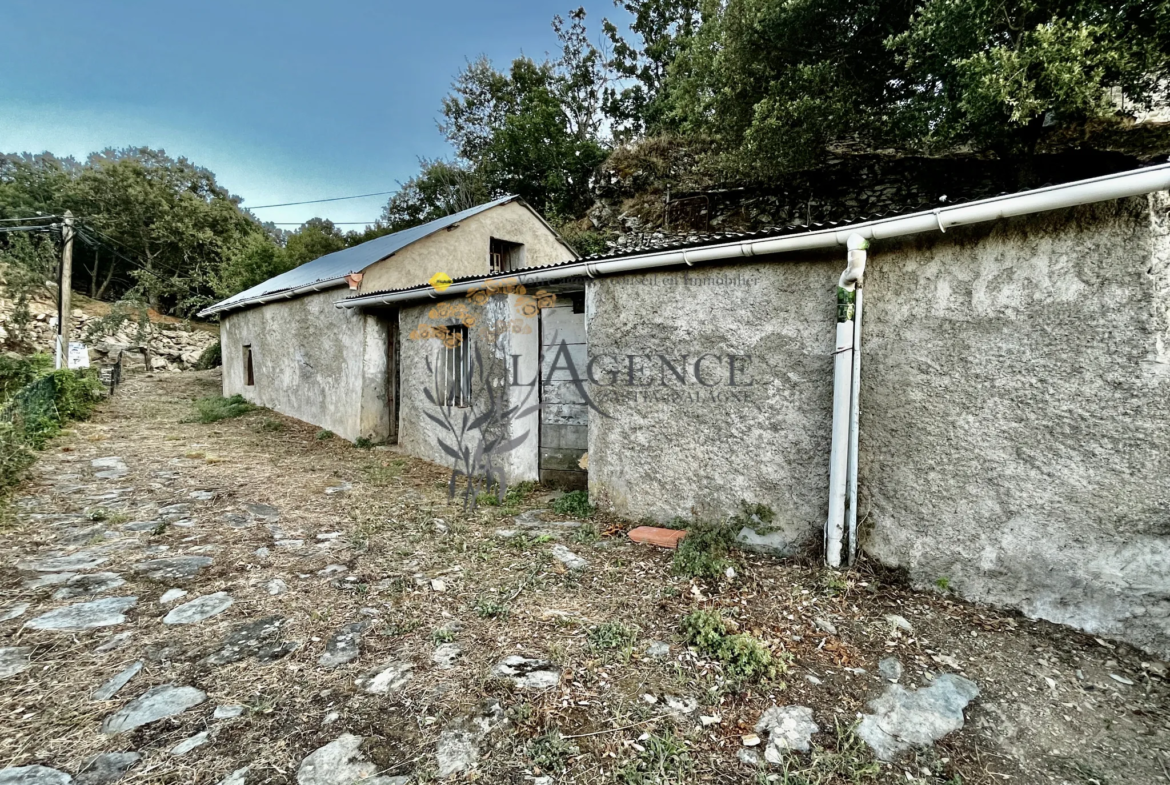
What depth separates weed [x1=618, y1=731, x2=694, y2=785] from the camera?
194 centimetres

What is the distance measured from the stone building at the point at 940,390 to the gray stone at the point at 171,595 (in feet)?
11.5

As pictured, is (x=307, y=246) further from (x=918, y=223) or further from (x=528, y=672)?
(x=918, y=223)

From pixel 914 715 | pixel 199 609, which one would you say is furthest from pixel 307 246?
pixel 914 715

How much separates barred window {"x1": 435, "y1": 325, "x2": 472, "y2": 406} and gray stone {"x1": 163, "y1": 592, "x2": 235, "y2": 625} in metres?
3.75

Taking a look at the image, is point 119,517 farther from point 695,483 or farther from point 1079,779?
point 1079,779

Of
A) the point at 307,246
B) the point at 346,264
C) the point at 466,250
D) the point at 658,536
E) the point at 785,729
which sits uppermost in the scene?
the point at 307,246

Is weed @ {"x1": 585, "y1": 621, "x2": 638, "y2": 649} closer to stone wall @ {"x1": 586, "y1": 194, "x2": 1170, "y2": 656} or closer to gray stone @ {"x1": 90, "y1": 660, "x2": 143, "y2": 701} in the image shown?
stone wall @ {"x1": 586, "y1": 194, "x2": 1170, "y2": 656}

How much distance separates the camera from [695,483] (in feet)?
14.3

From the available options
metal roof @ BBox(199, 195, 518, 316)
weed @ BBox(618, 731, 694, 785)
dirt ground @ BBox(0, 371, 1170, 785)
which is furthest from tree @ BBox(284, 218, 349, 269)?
weed @ BBox(618, 731, 694, 785)

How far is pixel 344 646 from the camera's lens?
2822 millimetres

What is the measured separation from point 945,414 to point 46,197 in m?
42.9

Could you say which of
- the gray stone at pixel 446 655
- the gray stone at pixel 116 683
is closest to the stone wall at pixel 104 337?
the gray stone at pixel 116 683

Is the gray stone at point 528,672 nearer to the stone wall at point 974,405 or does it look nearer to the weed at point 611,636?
the weed at point 611,636

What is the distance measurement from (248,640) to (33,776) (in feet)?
3.27
